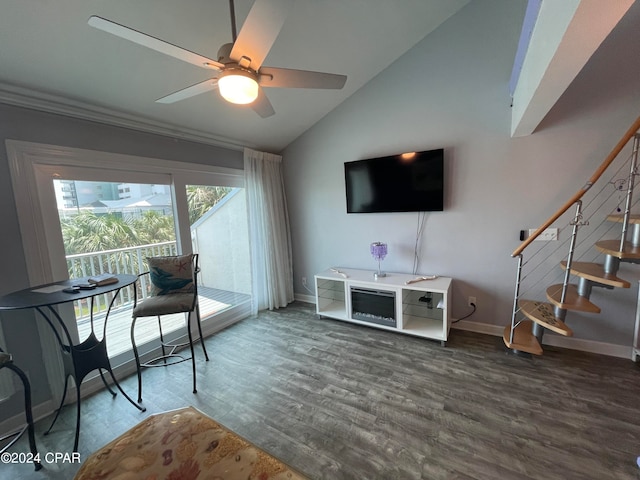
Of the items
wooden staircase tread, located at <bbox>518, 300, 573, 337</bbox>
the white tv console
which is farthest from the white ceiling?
wooden staircase tread, located at <bbox>518, 300, 573, 337</bbox>

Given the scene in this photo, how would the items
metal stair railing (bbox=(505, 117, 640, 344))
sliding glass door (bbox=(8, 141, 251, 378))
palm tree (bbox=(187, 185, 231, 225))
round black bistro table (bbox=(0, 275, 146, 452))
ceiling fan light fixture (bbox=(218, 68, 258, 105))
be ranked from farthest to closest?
palm tree (bbox=(187, 185, 231, 225)) < sliding glass door (bbox=(8, 141, 251, 378)) < metal stair railing (bbox=(505, 117, 640, 344)) < round black bistro table (bbox=(0, 275, 146, 452)) < ceiling fan light fixture (bbox=(218, 68, 258, 105))

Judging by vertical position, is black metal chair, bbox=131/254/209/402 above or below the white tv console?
above

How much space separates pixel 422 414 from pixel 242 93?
2280 millimetres

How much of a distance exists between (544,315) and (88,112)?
408 cm

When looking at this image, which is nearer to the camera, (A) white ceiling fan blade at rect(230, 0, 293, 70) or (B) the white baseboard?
(A) white ceiling fan blade at rect(230, 0, 293, 70)

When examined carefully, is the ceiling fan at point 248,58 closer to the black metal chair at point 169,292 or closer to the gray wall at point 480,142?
the black metal chair at point 169,292

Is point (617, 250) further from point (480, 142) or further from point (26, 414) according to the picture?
point (26, 414)

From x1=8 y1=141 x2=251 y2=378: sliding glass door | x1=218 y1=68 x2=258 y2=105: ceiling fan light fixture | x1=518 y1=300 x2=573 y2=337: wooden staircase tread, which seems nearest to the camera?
x1=218 y1=68 x2=258 y2=105: ceiling fan light fixture

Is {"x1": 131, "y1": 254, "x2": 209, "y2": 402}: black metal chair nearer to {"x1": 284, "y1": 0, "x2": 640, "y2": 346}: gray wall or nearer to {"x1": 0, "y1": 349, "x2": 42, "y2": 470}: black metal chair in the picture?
{"x1": 0, "y1": 349, "x2": 42, "y2": 470}: black metal chair

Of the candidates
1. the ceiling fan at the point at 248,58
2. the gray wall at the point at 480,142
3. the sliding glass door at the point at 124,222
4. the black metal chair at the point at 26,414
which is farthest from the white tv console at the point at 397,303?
the black metal chair at the point at 26,414

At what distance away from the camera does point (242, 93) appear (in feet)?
4.46

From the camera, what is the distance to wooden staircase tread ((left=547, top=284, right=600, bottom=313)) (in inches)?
75.4

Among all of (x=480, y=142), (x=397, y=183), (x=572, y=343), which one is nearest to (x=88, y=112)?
(x=397, y=183)

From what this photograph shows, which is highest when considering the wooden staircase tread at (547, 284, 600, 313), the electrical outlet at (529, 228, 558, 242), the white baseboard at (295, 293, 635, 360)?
the electrical outlet at (529, 228, 558, 242)
